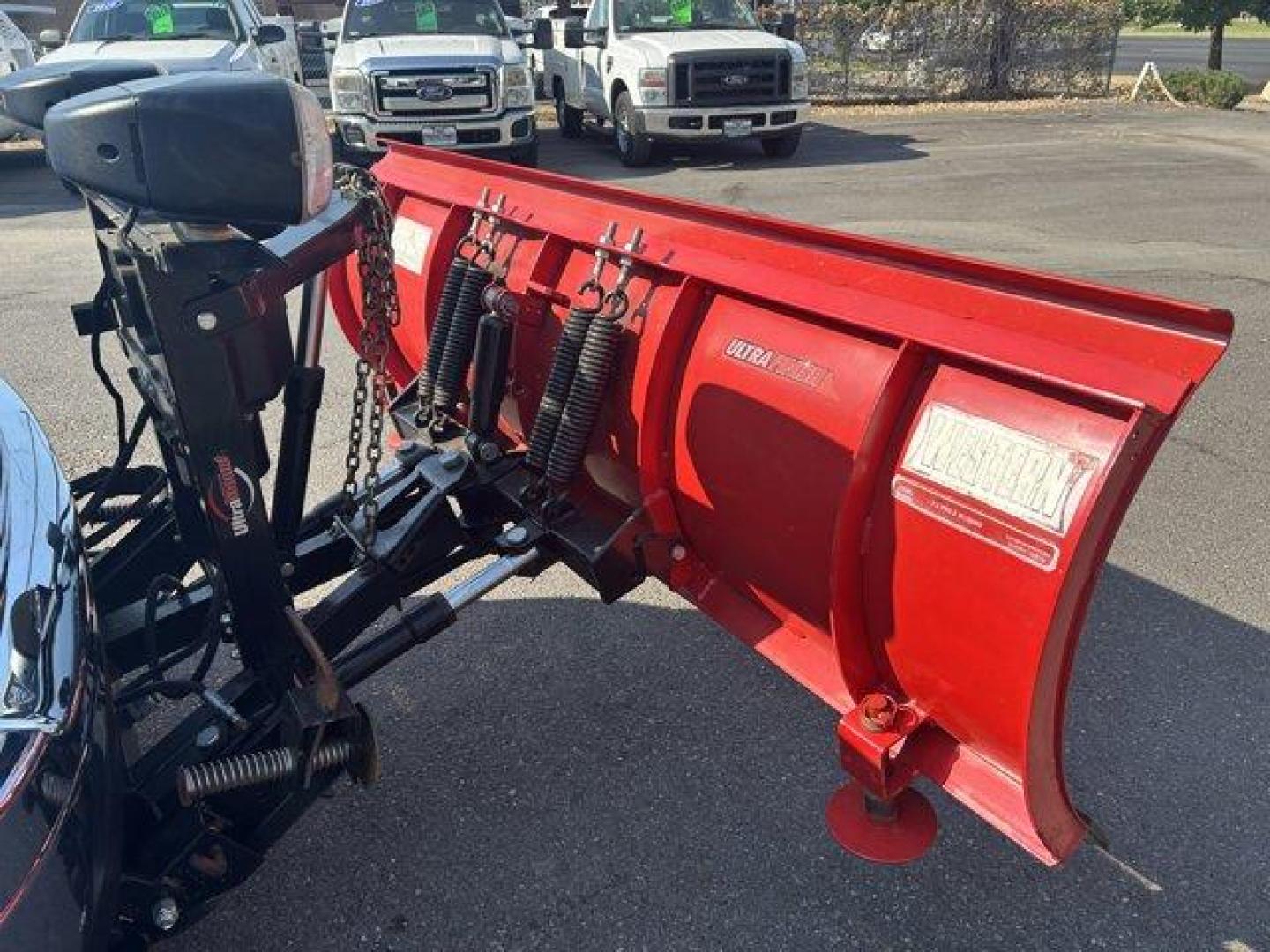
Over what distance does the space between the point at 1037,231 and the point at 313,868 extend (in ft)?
28.3

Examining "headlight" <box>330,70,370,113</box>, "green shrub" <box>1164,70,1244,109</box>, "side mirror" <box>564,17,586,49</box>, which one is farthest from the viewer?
"green shrub" <box>1164,70,1244,109</box>

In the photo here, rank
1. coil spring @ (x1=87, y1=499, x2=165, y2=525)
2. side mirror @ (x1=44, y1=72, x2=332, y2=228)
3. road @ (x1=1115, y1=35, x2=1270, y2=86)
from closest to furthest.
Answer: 1. side mirror @ (x1=44, y1=72, x2=332, y2=228)
2. coil spring @ (x1=87, y1=499, x2=165, y2=525)
3. road @ (x1=1115, y1=35, x2=1270, y2=86)

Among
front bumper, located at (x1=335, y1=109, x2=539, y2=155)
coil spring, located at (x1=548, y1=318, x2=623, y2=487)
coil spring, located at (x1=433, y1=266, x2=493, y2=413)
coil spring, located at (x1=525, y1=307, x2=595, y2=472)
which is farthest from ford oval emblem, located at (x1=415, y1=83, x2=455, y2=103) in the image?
coil spring, located at (x1=548, y1=318, x2=623, y2=487)

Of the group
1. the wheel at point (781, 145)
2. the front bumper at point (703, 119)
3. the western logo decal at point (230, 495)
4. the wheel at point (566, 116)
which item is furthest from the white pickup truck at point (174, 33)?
the western logo decal at point (230, 495)

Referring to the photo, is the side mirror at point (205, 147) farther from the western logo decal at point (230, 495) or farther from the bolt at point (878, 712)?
the bolt at point (878, 712)

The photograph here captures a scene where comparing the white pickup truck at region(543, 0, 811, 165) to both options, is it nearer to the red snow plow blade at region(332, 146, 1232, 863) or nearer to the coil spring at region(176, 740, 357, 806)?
the red snow plow blade at region(332, 146, 1232, 863)

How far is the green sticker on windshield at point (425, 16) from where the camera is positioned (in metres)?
12.2

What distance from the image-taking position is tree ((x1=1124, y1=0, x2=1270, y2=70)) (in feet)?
65.7

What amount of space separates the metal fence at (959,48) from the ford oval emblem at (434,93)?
10062 mm

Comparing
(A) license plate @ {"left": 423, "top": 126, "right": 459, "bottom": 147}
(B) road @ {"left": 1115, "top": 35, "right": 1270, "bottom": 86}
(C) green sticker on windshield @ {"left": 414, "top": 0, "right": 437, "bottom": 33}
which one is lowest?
(B) road @ {"left": 1115, "top": 35, "right": 1270, "bottom": 86}

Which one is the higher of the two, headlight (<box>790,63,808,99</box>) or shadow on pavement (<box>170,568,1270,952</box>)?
headlight (<box>790,63,808,99</box>)

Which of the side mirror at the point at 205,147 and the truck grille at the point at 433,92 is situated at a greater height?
the side mirror at the point at 205,147

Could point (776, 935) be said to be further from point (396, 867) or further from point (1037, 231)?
point (1037, 231)

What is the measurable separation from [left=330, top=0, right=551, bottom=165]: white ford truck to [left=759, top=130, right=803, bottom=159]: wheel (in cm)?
324
